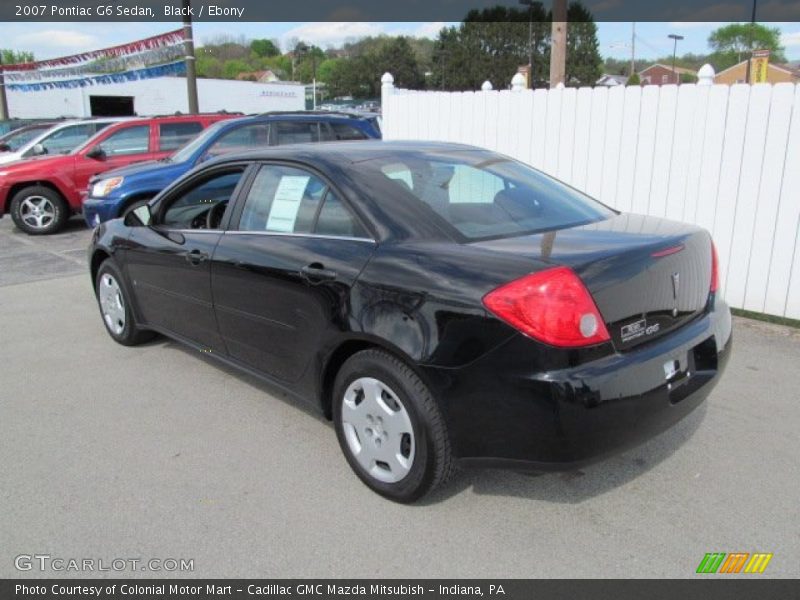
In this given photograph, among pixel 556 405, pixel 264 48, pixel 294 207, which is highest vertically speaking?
pixel 264 48

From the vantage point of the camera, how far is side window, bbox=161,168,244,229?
4124 millimetres

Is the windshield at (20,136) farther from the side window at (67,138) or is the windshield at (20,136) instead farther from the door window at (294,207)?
the door window at (294,207)

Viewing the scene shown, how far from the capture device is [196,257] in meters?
3.92

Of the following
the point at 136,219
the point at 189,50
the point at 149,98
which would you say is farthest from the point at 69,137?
the point at 149,98

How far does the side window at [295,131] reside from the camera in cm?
955

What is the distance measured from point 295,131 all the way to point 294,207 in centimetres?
658

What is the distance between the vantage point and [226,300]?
3736 millimetres

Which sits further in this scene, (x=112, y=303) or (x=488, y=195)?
(x=112, y=303)

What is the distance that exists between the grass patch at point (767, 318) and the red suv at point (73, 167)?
8854 millimetres

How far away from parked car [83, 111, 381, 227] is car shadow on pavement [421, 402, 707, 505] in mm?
6130

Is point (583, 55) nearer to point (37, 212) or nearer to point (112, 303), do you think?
point (37, 212)

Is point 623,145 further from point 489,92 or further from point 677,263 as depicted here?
point 677,263

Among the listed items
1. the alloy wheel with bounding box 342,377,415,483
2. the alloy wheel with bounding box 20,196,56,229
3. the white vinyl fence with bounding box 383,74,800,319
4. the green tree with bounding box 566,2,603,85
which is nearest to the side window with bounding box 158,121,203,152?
the alloy wheel with bounding box 20,196,56,229

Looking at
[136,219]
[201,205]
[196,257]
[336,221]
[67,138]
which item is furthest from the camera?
[67,138]
